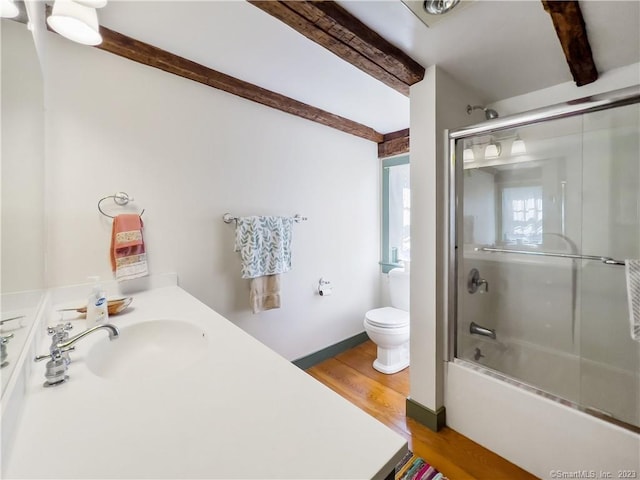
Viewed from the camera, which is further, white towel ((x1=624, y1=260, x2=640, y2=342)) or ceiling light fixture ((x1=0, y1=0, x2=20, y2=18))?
white towel ((x1=624, y1=260, x2=640, y2=342))

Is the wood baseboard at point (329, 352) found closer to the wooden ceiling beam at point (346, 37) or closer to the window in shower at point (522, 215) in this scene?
the window in shower at point (522, 215)

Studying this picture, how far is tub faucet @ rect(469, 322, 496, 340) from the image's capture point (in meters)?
1.83

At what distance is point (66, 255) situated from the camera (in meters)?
1.33

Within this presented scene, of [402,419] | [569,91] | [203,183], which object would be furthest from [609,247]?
[203,183]

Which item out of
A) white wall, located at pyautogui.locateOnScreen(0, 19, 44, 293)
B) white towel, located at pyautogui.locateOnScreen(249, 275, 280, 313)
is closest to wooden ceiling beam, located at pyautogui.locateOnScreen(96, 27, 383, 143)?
white wall, located at pyautogui.locateOnScreen(0, 19, 44, 293)

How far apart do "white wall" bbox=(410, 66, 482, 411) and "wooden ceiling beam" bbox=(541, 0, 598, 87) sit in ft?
1.73

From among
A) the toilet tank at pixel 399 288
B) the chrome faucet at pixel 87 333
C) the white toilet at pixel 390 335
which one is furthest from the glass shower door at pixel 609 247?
the chrome faucet at pixel 87 333

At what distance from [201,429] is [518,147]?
2220mm

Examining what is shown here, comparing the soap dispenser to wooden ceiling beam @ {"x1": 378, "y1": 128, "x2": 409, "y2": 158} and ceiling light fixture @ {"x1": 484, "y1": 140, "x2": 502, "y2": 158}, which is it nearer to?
ceiling light fixture @ {"x1": 484, "y1": 140, "x2": 502, "y2": 158}

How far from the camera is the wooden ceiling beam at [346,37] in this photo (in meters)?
1.06

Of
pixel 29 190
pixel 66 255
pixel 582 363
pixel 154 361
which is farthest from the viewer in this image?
pixel 582 363

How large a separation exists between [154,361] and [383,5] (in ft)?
5.64

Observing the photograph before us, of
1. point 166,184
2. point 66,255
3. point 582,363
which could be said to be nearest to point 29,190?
point 66,255

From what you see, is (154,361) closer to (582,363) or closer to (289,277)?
(289,277)
